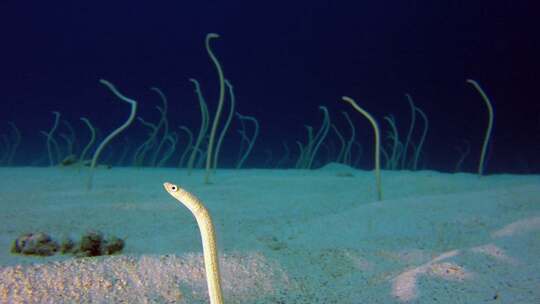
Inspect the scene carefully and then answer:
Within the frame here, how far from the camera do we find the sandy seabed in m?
1.70

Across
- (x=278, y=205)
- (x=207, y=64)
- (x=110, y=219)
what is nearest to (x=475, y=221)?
(x=278, y=205)

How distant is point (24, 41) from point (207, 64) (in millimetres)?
8848

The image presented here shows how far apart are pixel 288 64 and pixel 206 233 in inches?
806

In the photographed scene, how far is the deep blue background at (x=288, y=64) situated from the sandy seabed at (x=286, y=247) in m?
13.4

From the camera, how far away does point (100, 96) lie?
20188 mm

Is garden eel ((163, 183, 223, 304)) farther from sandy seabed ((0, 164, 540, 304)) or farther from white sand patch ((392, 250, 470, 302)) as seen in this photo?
white sand patch ((392, 250, 470, 302))

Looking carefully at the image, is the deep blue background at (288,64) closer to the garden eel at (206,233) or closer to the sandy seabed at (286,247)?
the sandy seabed at (286,247)

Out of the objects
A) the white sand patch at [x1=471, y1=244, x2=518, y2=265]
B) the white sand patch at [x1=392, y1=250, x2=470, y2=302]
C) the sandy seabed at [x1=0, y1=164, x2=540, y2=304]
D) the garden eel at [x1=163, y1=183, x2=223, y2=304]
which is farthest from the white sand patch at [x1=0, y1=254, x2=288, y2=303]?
the white sand patch at [x1=471, y1=244, x2=518, y2=265]

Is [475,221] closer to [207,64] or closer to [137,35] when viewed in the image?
[207,64]

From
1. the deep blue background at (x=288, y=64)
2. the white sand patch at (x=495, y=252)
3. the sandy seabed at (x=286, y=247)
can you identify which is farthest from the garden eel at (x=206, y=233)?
the deep blue background at (x=288, y=64)

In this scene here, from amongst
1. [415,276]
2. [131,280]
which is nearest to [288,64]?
[415,276]

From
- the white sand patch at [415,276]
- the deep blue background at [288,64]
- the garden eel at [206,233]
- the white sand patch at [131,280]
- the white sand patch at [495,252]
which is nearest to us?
the garden eel at [206,233]

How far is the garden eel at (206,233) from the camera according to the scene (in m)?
0.90

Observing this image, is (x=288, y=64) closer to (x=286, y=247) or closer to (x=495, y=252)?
(x=286, y=247)
